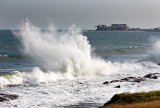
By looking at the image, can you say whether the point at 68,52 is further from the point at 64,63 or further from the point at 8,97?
the point at 8,97

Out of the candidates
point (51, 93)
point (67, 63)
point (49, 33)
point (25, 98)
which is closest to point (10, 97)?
point (25, 98)

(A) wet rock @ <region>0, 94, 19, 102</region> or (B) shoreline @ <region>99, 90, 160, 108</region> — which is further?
(A) wet rock @ <region>0, 94, 19, 102</region>

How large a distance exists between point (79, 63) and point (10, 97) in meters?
19.9

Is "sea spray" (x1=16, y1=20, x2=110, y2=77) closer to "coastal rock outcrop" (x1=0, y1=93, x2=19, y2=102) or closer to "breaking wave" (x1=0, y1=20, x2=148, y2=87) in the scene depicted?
"breaking wave" (x1=0, y1=20, x2=148, y2=87)

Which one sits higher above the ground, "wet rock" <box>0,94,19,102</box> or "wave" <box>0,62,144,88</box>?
"wave" <box>0,62,144,88</box>

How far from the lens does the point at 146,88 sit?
30.1 m

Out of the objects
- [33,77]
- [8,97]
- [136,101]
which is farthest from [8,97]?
[33,77]

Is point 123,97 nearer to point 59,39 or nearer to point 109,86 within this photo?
point 109,86

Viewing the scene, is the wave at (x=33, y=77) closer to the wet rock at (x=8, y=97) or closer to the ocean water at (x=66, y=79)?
the ocean water at (x=66, y=79)

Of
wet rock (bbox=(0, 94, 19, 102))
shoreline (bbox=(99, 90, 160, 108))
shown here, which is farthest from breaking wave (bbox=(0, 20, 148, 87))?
shoreline (bbox=(99, 90, 160, 108))

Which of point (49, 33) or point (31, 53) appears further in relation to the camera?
point (31, 53)

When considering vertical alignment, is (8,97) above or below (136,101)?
above

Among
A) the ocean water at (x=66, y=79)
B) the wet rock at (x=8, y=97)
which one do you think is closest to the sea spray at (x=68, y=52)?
the ocean water at (x=66, y=79)

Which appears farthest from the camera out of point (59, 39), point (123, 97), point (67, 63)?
point (59, 39)
